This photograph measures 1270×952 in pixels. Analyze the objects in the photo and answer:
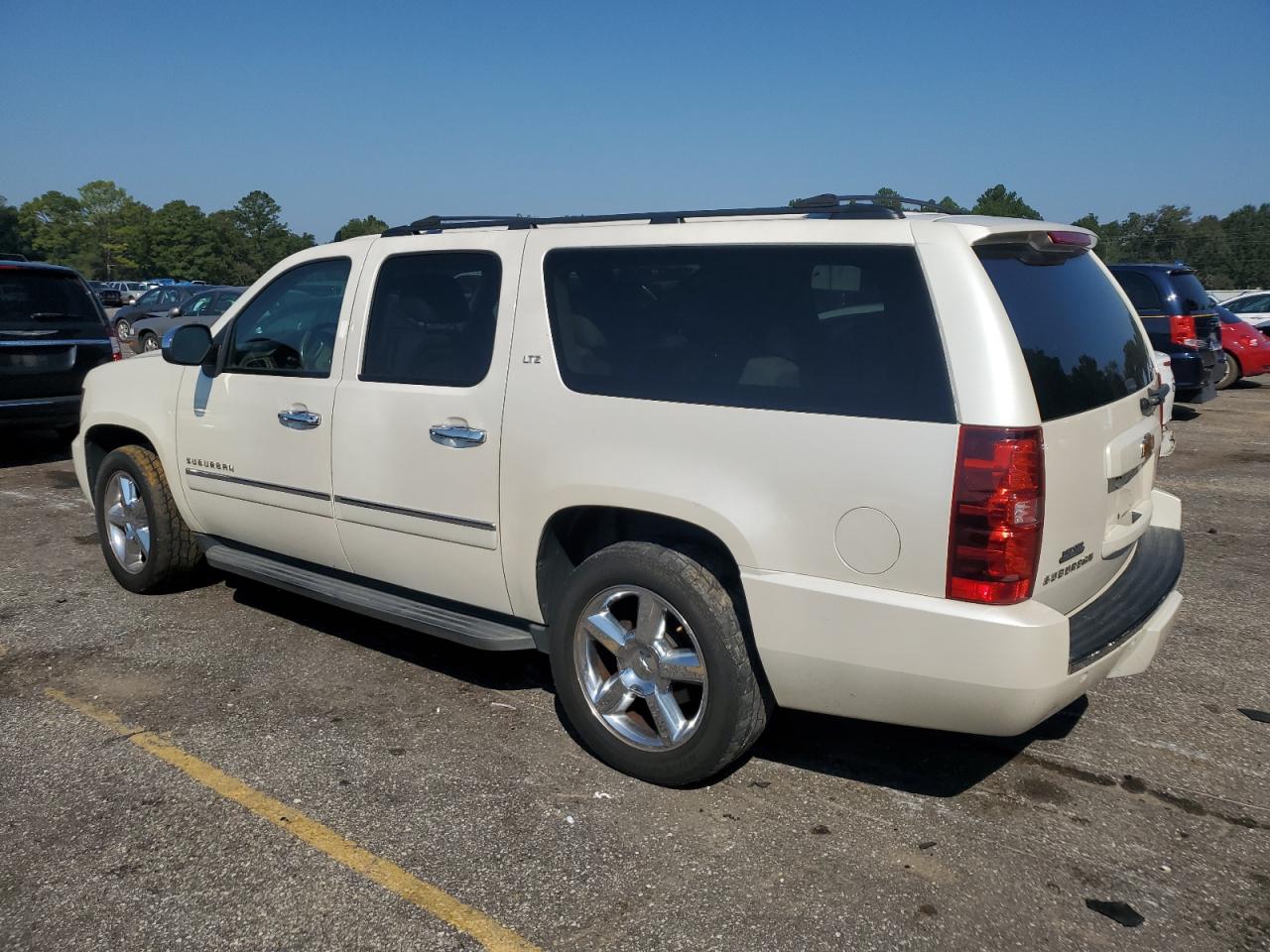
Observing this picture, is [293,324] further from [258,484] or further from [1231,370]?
[1231,370]

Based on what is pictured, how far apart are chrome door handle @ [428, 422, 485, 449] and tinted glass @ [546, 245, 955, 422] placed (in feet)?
1.42

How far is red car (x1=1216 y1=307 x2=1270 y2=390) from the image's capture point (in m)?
16.1

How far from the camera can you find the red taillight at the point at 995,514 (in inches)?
115

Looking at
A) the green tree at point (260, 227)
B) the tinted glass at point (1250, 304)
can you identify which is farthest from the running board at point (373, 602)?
the green tree at point (260, 227)

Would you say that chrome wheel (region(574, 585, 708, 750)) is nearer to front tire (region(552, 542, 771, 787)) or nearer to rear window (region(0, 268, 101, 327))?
front tire (region(552, 542, 771, 787))

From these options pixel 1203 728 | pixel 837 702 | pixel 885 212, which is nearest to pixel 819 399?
pixel 885 212

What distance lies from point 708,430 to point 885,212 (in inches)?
34.1

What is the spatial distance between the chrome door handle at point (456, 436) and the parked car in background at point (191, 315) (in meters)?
15.2

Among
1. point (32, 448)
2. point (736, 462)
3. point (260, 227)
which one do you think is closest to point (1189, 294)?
point (736, 462)

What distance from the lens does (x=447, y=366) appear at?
4.18 metres

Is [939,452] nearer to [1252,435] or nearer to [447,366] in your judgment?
[447,366]

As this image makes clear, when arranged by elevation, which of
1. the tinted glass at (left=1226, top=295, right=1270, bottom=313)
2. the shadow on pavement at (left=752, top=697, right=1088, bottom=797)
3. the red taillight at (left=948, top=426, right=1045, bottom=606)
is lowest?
the shadow on pavement at (left=752, top=697, right=1088, bottom=797)

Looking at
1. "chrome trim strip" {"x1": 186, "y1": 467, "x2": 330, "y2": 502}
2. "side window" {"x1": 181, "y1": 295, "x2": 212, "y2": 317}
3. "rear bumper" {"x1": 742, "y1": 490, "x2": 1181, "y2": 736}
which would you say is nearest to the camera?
"rear bumper" {"x1": 742, "y1": 490, "x2": 1181, "y2": 736}

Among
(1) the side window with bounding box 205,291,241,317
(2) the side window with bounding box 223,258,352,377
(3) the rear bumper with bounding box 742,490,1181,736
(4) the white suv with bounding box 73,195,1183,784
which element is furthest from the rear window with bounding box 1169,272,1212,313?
(1) the side window with bounding box 205,291,241,317
